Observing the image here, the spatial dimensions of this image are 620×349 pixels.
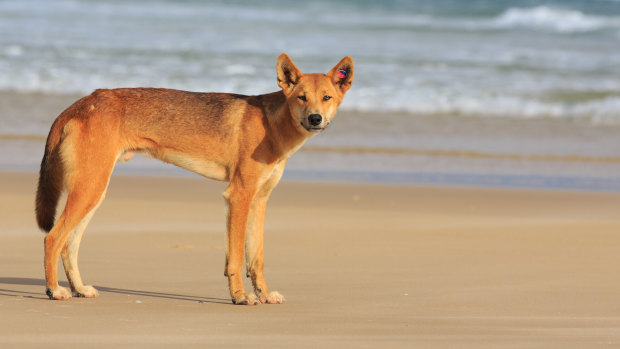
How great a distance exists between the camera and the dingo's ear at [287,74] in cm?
682

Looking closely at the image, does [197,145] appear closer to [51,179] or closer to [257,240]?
[257,240]

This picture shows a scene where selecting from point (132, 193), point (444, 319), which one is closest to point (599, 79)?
point (132, 193)

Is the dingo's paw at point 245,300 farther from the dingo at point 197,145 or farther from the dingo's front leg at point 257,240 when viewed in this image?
the dingo's front leg at point 257,240

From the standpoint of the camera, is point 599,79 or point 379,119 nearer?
point 379,119

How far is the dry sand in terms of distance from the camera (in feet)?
18.6

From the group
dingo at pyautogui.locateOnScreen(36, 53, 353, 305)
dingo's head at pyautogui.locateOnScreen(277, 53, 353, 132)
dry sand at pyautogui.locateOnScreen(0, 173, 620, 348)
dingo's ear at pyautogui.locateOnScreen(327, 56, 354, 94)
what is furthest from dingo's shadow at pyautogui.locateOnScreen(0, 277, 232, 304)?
dingo's ear at pyautogui.locateOnScreen(327, 56, 354, 94)

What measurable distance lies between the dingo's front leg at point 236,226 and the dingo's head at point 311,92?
62 cm

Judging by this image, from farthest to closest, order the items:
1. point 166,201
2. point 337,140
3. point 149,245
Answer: point 337,140, point 166,201, point 149,245

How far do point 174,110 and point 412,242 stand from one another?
300 centimetres

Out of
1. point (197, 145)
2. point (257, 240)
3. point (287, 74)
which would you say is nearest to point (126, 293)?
point (257, 240)

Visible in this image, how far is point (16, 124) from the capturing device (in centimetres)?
1839

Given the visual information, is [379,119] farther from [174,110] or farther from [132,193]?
[174,110]

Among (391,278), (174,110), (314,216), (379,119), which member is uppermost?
(379,119)

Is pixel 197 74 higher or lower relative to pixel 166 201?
higher
